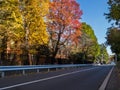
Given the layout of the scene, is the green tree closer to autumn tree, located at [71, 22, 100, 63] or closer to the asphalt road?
the asphalt road

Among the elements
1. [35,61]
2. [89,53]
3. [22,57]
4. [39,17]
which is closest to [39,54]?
[35,61]

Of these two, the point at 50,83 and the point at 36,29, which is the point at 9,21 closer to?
the point at 36,29

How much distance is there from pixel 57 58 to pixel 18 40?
2162cm

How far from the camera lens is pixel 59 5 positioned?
56562 millimetres

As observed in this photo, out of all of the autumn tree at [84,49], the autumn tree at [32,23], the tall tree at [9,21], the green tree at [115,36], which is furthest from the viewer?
the autumn tree at [84,49]

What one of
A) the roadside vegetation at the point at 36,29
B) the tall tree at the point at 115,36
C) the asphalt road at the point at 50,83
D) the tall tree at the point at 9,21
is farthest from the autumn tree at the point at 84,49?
the asphalt road at the point at 50,83

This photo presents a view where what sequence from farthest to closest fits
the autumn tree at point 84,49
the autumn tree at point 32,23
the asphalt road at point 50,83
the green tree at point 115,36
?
the autumn tree at point 84,49
the autumn tree at point 32,23
the green tree at point 115,36
the asphalt road at point 50,83

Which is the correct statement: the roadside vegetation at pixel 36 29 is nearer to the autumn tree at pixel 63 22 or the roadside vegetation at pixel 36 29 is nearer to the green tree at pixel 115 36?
the autumn tree at pixel 63 22

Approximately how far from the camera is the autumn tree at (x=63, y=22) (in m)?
55.8

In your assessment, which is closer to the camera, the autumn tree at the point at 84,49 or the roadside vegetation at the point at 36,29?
the roadside vegetation at the point at 36,29

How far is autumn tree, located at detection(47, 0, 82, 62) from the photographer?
5581cm

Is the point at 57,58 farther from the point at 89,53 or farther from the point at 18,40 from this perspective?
the point at 89,53

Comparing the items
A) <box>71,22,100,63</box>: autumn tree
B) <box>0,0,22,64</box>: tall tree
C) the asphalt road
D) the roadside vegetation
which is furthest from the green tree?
<box>71,22,100,63</box>: autumn tree

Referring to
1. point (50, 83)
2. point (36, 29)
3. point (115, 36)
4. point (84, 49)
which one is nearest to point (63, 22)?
point (36, 29)
